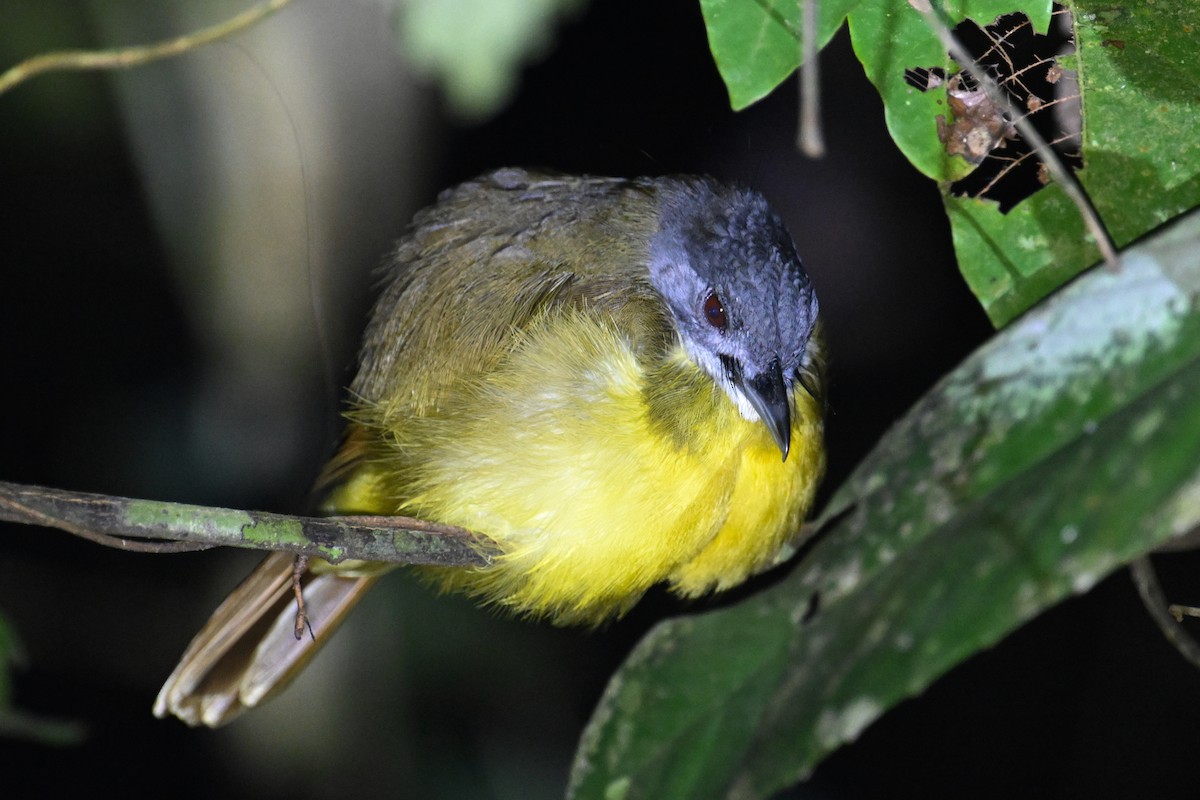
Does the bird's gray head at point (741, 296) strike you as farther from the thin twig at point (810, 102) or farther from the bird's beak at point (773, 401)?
the thin twig at point (810, 102)

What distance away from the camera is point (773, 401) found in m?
2.00

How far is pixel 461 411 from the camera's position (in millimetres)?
2131

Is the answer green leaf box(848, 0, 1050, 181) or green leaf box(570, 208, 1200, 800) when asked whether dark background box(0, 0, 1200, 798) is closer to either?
green leaf box(848, 0, 1050, 181)

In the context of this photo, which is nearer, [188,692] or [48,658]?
[188,692]

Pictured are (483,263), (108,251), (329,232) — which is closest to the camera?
(483,263)

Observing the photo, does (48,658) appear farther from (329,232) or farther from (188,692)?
(329,232)

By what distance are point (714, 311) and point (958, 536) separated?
111 centimetres

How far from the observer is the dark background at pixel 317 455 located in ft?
11.0

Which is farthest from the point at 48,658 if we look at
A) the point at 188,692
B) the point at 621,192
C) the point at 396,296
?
the point at 621,192

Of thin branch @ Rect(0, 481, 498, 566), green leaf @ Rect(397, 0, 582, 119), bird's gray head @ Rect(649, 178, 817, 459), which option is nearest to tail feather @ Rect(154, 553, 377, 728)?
thin branch @ Rect(0, 481, 498, 566)

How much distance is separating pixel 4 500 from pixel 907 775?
3157 millimetres

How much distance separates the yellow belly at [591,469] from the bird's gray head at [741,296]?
0.07m

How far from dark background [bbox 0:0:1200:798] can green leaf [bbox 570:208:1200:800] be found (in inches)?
81.4

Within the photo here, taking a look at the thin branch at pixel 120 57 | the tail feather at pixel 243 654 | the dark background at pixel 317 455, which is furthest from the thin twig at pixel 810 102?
the dark background at pixel 317 455
